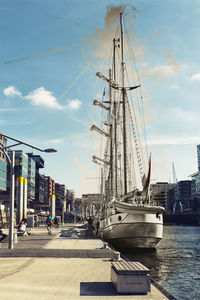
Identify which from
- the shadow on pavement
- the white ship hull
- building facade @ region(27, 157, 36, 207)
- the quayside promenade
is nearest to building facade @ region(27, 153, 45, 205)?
building facade @ region(27, 157, 36, 207)

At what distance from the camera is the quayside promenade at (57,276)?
8805mm

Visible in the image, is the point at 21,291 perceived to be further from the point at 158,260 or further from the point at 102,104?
the point at 102,104

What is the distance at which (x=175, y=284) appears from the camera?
57.5 feet

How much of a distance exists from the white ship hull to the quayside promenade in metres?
14.1

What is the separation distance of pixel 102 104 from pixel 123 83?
29366 millimetres

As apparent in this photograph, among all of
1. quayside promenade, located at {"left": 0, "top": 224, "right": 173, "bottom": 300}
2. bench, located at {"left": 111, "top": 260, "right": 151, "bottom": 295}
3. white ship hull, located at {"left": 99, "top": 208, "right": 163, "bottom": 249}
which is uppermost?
bench, located at {"left": 111, "top": 260, "right": 151, "bottom": 295}

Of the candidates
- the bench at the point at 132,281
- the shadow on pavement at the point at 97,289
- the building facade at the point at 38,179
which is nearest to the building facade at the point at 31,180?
the building facade at the point at 38,179

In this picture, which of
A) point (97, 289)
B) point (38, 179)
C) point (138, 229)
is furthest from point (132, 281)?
point (38, 179)

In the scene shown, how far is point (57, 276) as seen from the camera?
11.5 m

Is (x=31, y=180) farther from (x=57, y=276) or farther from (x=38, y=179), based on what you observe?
(x=57, y=276)

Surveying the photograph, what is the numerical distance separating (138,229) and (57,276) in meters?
21.1

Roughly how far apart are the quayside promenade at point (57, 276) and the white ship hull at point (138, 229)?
14072mm

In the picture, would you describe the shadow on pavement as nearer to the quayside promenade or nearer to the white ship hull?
the quayside promenade

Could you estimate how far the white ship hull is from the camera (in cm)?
3144
